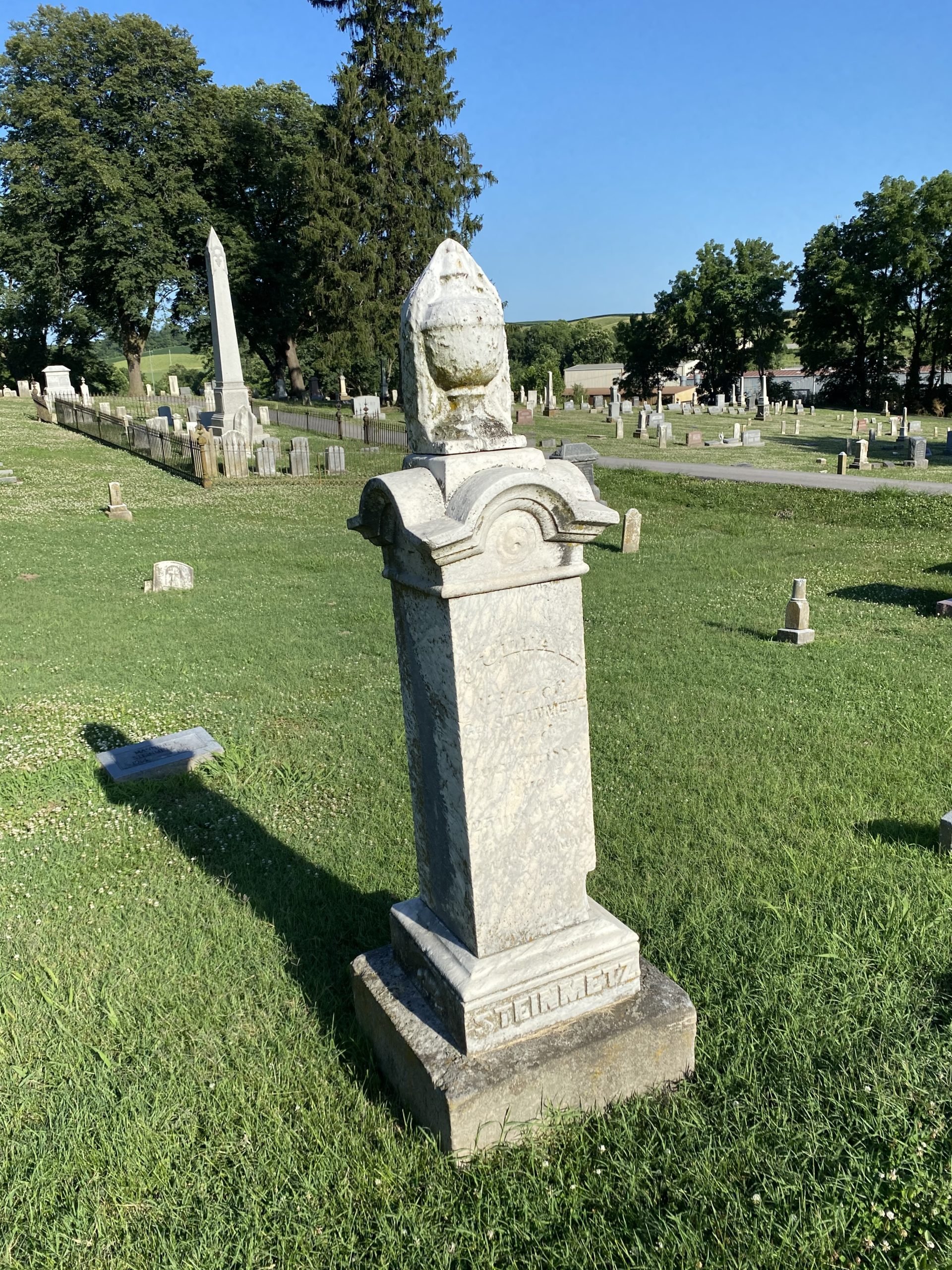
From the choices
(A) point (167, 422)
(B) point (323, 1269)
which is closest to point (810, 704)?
(B) point (323, 1269)

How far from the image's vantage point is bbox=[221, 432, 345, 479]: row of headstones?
2152 cm

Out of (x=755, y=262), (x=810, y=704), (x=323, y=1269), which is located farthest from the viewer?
(x=755, y=262)

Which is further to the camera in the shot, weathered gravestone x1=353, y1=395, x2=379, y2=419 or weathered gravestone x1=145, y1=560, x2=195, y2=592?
weathered gravestone x1=353, y1=395, x2=379, y2=419

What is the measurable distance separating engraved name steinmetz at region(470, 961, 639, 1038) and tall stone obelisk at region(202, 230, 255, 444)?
23.9 metres

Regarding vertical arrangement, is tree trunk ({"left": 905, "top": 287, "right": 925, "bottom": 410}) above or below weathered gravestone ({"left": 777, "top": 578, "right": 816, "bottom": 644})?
above

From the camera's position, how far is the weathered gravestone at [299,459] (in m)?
21.9

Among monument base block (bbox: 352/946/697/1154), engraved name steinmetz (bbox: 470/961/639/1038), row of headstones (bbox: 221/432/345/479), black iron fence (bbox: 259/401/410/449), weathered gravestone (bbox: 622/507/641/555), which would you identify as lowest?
monument base block (bbox: 352/946/697/1154)

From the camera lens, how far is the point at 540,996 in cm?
303

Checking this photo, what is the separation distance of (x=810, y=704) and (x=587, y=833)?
4718 millimetres

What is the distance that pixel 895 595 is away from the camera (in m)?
11.3

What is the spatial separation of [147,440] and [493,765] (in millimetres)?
24097

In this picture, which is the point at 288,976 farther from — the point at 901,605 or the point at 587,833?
the point at 901,605

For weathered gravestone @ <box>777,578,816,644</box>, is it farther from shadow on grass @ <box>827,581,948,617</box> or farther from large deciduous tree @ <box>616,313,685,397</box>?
large deciduous tree @ <box>616,313,685,397</box>

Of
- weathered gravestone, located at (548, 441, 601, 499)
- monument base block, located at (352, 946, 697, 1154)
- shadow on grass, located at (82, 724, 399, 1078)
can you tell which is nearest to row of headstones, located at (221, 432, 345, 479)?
weathered gravestone, located at (548, 441, 601, 499)
